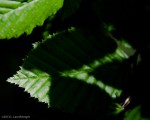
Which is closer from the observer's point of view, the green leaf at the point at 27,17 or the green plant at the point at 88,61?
the green leaf at the point at 27,17

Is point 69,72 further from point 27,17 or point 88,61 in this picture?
point 27,17

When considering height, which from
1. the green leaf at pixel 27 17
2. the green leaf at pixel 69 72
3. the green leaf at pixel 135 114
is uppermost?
the green leaf at pixel 27 17

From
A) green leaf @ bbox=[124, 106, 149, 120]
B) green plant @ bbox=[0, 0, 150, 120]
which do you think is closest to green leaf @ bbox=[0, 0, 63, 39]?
green plant @ bbox=[0, 0, 150, 120]

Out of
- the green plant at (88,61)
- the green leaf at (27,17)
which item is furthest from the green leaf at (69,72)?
the green leaf at (27,17)

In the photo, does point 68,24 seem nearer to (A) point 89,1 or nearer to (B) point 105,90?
(A) point 89,1

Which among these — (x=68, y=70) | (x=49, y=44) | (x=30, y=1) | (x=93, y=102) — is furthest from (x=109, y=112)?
(x=30, y=1)

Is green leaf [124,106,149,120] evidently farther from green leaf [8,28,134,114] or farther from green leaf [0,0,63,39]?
green leaf [0,0,63,39]

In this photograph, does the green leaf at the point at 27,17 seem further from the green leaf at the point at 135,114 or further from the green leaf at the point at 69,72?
the green leaf at the point at 135,114
